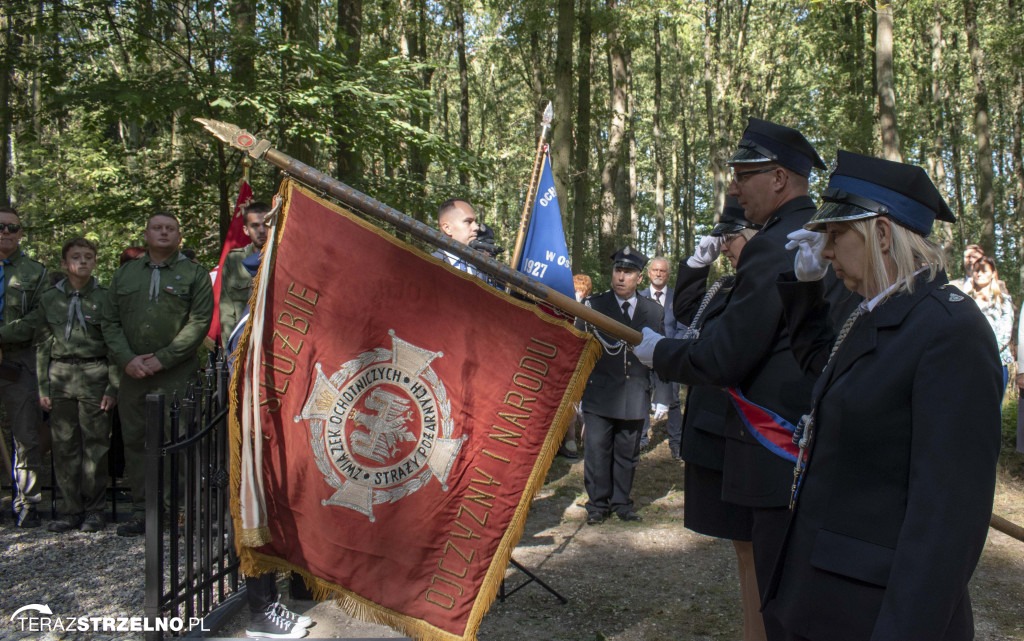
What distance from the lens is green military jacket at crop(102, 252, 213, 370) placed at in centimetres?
616

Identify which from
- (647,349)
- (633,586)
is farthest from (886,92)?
(647,349)

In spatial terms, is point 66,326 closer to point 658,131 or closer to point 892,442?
point 892,442

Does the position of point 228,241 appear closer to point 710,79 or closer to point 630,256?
point 630,256

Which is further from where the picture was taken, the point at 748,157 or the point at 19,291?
the point at 19,291

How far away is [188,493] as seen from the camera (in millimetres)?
3904

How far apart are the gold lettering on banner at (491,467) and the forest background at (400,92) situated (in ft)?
20.2

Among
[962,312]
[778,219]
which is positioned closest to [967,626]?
[962,312]

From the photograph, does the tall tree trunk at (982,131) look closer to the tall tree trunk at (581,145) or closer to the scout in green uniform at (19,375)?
the tall tree trunk at (581,145)

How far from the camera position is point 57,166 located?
55.9ft

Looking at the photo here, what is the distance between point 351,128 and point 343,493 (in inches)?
263

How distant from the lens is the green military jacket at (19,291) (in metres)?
6.52

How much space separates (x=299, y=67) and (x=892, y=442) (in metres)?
8.36

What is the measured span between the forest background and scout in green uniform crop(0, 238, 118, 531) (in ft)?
8.26

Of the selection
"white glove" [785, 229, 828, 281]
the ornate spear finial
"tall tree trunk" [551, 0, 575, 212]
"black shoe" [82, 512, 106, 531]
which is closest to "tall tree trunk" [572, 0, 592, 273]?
"tall tree trunk" [551, 0, 575, 212]
